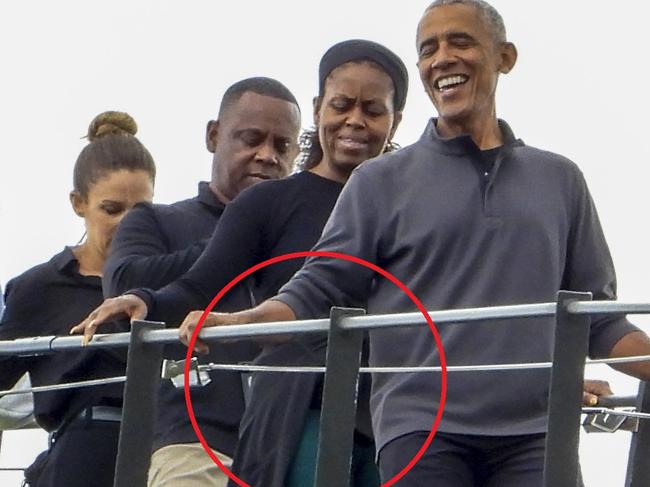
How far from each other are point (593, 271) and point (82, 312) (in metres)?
1.82

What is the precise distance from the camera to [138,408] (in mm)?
4223

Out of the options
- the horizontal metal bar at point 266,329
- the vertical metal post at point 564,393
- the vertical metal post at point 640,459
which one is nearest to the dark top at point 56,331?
the horizontal metal bar at point 266,329

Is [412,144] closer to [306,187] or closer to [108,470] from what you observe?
[306,187]

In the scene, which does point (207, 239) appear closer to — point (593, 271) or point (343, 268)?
point (343, 268)

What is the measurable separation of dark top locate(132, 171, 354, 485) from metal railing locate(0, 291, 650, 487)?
0.67 ft

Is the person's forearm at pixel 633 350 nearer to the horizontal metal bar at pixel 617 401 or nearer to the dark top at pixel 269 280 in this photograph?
the horizontal metal bar at pixel 617 401

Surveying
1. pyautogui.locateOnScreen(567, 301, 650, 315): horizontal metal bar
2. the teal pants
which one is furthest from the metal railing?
the teal pants

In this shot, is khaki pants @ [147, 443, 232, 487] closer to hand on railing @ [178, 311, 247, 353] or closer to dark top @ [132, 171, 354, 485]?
dark top @ [132, 171, 354, 485]

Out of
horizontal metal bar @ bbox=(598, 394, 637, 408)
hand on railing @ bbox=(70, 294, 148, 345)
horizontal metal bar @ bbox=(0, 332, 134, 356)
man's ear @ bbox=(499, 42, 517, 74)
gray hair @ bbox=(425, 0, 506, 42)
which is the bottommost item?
horizontal metal bar @ bbox=(598, 394, 637, 408)

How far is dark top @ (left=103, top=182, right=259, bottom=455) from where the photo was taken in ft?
14.8

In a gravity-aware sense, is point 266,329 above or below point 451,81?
below

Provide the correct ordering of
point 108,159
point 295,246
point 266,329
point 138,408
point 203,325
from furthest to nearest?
point 108,159 → point 295,246 → point 138,408 → point 203,325 → point 266,329

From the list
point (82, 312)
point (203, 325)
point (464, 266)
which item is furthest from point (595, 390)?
point (82, 312)

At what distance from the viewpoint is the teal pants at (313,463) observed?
408 cm
